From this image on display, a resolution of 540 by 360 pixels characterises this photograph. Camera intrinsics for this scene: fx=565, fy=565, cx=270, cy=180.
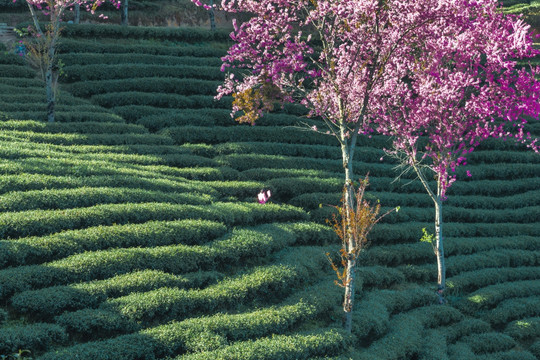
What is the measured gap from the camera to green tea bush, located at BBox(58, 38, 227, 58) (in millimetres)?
34156

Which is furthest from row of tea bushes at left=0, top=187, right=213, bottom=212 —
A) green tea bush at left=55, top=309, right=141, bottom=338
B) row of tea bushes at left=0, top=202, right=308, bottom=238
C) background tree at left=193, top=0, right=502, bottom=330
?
green tea bush at left=55, top=309, right=141, bottom=338

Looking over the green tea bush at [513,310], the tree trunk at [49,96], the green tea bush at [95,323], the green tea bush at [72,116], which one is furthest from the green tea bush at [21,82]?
the green tea bush at [513,310]

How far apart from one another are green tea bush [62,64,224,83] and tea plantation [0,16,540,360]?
0.13 meters

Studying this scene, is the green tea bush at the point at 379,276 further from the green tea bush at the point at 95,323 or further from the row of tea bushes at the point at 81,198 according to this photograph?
the green tea bush at the point at 95,323

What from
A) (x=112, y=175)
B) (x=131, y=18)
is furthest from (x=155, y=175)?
(x=131, y=18)

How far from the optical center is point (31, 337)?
10977 mm

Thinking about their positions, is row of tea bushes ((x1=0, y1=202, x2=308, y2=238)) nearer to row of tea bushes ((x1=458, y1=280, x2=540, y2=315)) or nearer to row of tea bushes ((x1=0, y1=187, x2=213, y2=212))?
row of tea bushes ((x1=0, y1=187, x2=213, y2=212))

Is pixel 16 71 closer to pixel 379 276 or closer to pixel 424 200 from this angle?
pixel 424 200

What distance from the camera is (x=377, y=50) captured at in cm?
1457

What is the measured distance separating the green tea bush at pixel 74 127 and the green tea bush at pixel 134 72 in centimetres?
685

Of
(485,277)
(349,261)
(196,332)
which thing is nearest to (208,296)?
(196,332)

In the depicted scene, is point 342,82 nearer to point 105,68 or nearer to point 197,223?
point 197,223

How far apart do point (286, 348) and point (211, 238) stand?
5746mm

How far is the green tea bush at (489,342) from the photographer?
667 inches
